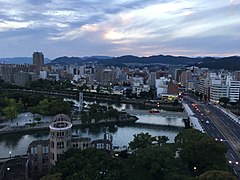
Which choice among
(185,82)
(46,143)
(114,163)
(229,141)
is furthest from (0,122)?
(185,82)

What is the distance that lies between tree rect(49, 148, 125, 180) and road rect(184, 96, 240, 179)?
5.13 meters

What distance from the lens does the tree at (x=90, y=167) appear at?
8500 mm

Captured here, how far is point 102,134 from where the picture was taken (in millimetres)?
18891

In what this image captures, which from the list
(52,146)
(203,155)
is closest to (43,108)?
(52,146)

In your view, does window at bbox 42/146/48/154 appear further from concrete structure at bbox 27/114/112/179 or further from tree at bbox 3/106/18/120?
tree at bbox 3/106/18/120

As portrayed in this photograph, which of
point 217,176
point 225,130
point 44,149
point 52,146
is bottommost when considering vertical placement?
point 225,130

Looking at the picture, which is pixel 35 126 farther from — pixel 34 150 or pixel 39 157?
pixel 39 157

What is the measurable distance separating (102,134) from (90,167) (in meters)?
10.2

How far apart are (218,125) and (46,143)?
1256 cm

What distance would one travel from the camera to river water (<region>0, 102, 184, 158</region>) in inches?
626

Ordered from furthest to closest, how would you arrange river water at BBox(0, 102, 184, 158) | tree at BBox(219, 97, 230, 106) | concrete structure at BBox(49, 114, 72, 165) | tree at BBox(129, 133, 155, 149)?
tree at BBox(219, 97, 230, 106) < river water at BBox(0, 102, 184, 158) < tree at BBox(129, 133, 155, 149) < concrete structure at BBox(49, 114, 72, 165)

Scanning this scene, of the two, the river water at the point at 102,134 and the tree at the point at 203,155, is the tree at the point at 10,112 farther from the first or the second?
the tree at the point at 203,155

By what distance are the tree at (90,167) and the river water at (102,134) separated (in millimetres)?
6207

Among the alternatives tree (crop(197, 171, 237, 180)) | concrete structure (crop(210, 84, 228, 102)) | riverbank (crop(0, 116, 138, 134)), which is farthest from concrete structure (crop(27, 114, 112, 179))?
concrete structure (crop(210, 84, 228, 102))
